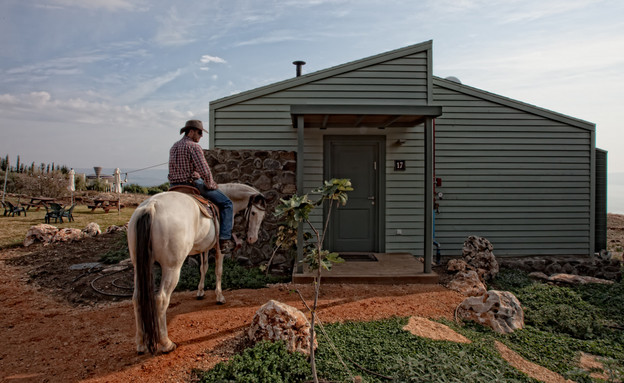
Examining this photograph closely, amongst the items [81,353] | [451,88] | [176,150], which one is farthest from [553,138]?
[81,353]

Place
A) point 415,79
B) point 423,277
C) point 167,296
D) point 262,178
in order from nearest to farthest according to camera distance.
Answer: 1. point 167,296
2. point 423,277
3. point 262,178
4. point 415,79

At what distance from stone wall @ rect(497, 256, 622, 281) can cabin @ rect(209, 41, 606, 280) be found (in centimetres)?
37

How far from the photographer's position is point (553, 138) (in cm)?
816

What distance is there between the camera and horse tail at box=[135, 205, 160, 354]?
3.12 metres

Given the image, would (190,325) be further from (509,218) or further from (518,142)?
(518,142)

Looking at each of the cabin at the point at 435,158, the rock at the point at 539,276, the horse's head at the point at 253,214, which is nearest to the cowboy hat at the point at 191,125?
the horse's head at the point at 253,214

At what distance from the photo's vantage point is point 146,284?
313cm

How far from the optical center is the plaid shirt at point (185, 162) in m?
4.02

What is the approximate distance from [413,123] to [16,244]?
9616 millimetres

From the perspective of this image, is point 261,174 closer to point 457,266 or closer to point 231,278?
point 231,278

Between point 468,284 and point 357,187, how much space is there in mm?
2984

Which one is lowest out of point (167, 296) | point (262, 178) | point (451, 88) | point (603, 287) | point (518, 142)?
point (603, 287)

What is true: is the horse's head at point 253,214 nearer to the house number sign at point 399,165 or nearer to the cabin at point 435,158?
the cabin at point 435,158

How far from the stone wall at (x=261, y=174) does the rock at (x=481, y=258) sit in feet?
11.7
